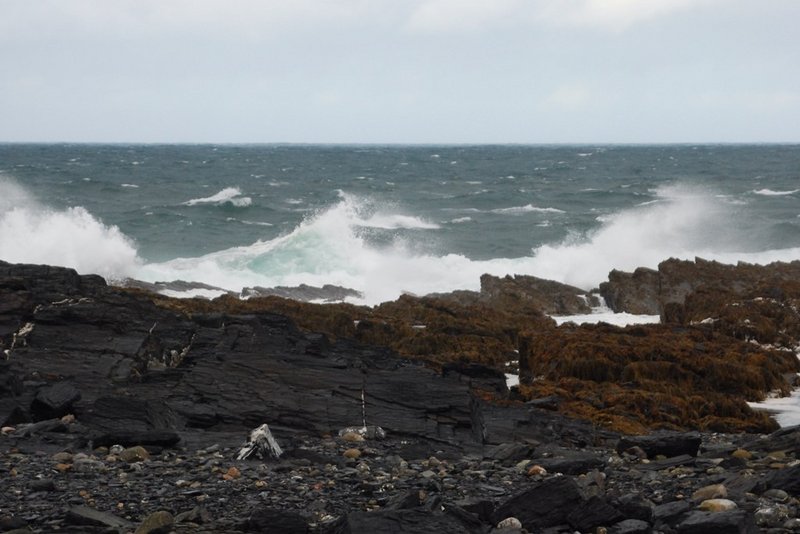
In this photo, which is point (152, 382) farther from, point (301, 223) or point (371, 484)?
point (301, 223)

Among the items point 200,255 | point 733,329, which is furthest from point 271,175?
point 733,329

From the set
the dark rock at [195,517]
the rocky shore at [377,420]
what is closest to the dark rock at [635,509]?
the rocky shore at [377,420]

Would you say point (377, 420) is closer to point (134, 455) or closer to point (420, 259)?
point (134, 455)

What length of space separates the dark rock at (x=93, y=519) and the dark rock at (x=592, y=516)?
3.32 meters

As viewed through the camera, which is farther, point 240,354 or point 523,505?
point 240,354

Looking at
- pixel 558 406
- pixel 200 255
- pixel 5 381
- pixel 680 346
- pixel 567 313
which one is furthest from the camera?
pixel 200 255

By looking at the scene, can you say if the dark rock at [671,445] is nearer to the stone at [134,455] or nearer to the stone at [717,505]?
the stone at [717,505]

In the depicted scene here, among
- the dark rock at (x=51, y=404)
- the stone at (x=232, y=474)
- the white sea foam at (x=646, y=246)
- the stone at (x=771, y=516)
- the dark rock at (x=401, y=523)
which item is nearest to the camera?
the dark rock at (x=401, y=523)

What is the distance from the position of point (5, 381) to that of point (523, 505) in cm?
726

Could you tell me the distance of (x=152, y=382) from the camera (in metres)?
12.6

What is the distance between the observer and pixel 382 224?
53.4 m

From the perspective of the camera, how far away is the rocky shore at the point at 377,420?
7.26 meters

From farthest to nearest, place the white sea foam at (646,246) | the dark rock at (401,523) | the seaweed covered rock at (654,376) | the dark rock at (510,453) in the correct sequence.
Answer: the white sea foam at (646,246) < the seaweed covered rock at (654,376) < the dark rock at (510,453) < the dark rock at (401,523)

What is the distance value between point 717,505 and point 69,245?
36.7 meters
